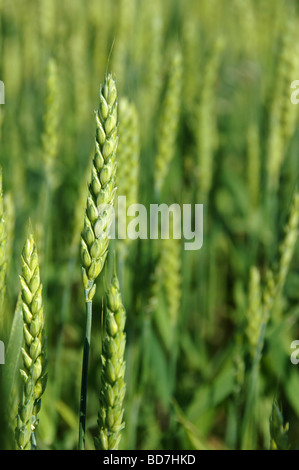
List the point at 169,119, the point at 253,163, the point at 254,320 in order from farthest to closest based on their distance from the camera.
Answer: the point at 253,163
the point at 169,119
the point at 254,320

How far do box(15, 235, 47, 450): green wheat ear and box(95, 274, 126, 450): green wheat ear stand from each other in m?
0.07

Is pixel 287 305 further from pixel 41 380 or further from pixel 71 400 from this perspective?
pixel 41 380

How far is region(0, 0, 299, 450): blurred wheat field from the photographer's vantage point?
2.82ft

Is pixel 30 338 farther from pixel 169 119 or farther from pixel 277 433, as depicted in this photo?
pixel 169 119

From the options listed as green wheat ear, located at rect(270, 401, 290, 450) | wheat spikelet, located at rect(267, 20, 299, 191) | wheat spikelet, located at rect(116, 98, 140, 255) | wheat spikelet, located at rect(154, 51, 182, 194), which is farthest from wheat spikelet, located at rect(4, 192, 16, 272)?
wheat spikelet, located at rect(267, 20, 299, 191)

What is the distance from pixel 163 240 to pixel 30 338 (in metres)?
0.51

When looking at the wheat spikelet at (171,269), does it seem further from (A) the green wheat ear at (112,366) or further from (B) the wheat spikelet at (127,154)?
(A) the green wheat ear at (112,366)

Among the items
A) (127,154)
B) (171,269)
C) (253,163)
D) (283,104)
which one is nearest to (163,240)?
(171,269)

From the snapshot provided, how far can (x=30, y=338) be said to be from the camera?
539mm

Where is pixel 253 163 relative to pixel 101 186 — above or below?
above

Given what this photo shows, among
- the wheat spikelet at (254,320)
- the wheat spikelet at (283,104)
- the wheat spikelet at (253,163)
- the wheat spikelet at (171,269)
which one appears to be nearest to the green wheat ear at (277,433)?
the wheat spikelet at (254,320)

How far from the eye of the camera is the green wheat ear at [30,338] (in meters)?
0.53

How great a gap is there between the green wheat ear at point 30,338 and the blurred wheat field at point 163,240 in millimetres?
30

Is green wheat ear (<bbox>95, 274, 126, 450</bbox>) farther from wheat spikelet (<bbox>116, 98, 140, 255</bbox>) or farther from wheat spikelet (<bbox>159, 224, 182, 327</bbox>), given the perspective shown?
wheat spikelet (<bbox>159, 224, 182, 327</bbox>)
